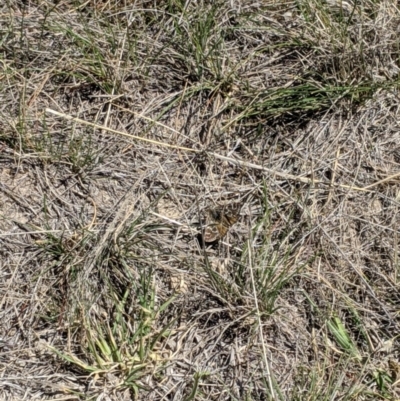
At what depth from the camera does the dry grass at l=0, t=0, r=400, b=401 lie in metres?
2.21

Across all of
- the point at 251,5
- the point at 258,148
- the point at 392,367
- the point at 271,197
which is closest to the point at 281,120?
the point at 258,148

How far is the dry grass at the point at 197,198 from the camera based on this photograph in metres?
2.21

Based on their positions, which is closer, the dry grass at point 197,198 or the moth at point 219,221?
the dry grass at point 197,198

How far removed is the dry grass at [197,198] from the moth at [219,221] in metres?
0.03

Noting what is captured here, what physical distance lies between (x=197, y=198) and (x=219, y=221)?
11 cm

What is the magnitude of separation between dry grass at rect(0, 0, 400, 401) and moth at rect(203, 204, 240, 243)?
0.03 m

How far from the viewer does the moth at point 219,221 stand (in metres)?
2.38

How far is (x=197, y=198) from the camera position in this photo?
242 centimetres

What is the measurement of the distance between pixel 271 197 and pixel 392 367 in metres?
0.68

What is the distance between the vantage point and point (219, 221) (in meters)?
2.39

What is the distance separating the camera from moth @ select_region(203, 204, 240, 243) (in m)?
2.38

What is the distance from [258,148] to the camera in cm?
254

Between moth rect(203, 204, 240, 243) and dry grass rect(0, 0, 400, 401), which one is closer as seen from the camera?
dry grass rect(0, 0, 400, 401)

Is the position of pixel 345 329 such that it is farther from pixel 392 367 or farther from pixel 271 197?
pixel 271 197
